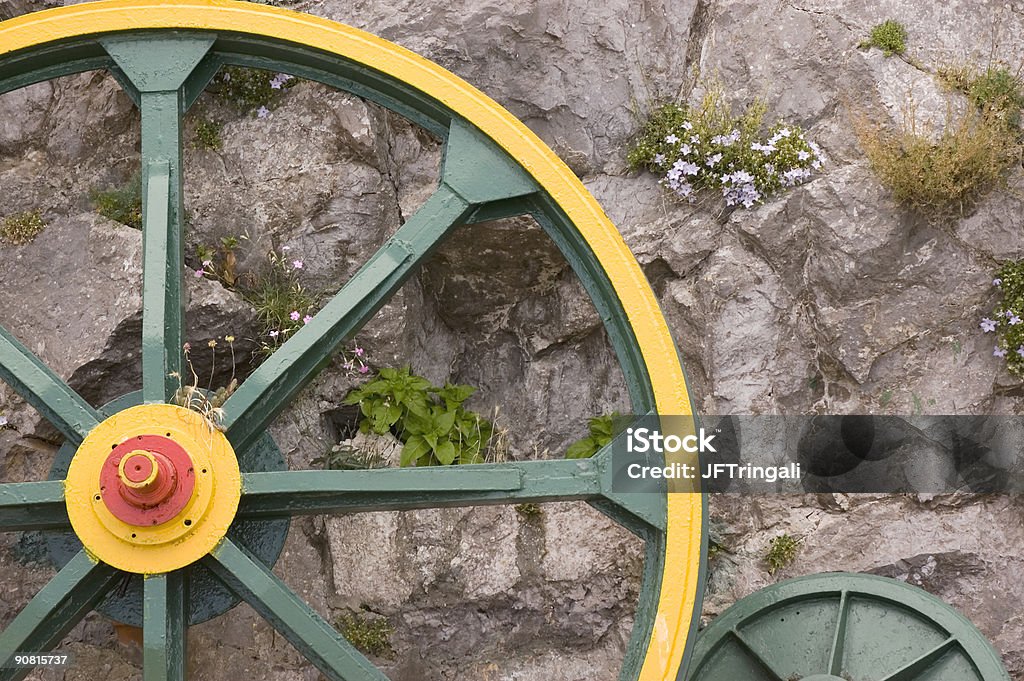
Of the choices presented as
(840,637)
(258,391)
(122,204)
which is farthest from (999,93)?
(122,204)

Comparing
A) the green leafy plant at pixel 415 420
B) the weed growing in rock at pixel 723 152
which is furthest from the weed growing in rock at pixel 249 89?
the weed growing in rock at pixel 723 152

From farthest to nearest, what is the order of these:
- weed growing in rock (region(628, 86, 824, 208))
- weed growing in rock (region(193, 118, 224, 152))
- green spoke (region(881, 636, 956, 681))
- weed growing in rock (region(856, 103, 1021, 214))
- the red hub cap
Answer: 1. weed growing in rock (region(193, 118, 224, 152))
2. weed growing in rock (region(628, 86, 824, 208))
3. weed growing in rock (region(856, 103, 1021, 214))
4. green spoke (region(881, 636, 956, 681))
5. the red hub cap

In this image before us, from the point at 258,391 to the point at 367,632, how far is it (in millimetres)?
1477

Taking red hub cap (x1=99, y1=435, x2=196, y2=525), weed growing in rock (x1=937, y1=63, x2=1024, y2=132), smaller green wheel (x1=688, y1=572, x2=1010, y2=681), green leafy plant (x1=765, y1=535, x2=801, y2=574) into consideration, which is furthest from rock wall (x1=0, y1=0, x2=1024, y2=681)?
red hub cap (x1=99, y1=435, x2=196, y2=525)

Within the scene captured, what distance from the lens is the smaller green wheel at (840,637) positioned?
12.2 feet

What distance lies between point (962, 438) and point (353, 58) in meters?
2.90

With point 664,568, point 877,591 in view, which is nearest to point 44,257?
Answer: point 664,568

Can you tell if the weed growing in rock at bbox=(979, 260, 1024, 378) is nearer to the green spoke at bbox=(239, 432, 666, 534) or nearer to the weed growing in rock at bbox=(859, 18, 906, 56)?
the weed growing in rock at bbox=(859, 18, 906, 56)

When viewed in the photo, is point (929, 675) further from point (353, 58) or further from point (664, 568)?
point (353, 58)

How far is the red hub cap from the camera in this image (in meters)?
3.29

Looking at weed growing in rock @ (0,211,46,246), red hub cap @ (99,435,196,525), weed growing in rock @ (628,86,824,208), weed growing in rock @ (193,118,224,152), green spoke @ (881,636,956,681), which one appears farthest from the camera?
weed growing in rock @ (193,118,224,152)

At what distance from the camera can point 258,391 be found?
353cm

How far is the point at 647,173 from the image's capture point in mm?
4809

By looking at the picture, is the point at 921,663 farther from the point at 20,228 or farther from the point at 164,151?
the point at 20,228
